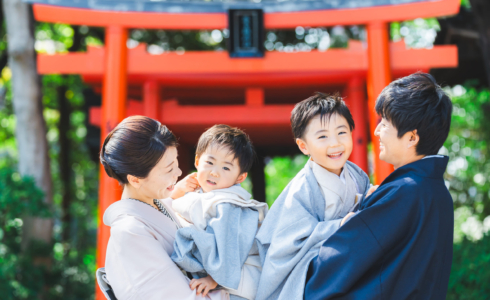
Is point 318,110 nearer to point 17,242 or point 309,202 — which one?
point 309,202

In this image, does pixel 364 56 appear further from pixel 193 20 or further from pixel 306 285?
pixel 306 285

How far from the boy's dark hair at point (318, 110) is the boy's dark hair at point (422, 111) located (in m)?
0.22

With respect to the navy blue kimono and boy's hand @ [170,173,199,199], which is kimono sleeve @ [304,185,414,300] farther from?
boy's hand @ [170,173,199,199]

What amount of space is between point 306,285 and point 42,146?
4788 mm

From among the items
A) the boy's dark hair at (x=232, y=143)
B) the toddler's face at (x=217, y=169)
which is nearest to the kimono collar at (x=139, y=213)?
the toddler's face at (x=217, y=169)

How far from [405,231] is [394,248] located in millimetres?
72

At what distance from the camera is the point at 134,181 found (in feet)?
5.82

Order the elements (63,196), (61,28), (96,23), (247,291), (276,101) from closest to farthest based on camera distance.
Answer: (247,291) < (96,23) < (276,101) < (63,196) < (61,28)

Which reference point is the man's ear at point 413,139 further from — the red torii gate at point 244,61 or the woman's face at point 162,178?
the red torii gate at point 244,61

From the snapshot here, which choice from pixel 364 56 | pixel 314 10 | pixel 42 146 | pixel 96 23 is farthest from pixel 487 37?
pixel 42 146

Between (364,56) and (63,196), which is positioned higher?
(364,56)

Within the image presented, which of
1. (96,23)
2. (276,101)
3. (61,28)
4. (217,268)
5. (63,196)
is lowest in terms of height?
(63,196)

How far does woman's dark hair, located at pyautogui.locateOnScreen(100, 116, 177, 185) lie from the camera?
1694mm

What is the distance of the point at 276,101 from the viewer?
20.1ft
